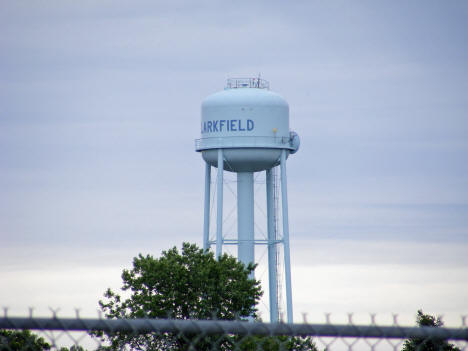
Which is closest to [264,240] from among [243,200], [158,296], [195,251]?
[243,200]

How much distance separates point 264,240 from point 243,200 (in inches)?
73.7

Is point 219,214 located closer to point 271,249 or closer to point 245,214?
point 245,214

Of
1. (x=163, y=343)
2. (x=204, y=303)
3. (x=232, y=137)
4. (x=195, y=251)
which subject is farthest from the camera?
(x=232, y=137)

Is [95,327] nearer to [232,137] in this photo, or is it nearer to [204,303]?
[204,303]

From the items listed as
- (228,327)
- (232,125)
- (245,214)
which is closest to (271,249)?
(245,214)

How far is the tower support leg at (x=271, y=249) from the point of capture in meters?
41.3

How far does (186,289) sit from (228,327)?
24736 millimetres

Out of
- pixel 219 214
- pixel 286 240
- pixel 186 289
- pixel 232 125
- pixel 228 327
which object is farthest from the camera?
pixel 232 125

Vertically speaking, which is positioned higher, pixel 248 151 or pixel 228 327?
pixel 248 151

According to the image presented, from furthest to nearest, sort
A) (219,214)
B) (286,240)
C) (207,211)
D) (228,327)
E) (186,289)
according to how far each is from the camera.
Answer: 1. (207,211)
2. (286,240)
3. (219,214)
4. (186,289)
5. (228,327)

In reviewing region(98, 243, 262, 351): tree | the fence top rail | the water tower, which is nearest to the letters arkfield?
the water tower

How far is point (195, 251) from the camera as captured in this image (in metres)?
34.3

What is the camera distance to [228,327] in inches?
312

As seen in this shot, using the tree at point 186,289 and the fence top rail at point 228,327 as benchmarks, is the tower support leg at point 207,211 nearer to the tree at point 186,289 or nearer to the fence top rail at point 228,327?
the tree at point 186,289
